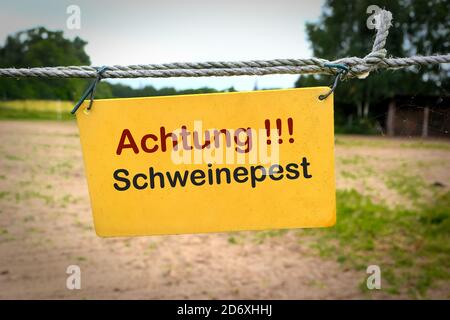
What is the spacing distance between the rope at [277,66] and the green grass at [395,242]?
2.14 meters

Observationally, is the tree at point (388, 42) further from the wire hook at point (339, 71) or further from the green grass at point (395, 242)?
the green grass at point (395, 242)

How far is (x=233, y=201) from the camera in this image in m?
0.81

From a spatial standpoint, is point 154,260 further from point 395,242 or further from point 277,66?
point 277,66

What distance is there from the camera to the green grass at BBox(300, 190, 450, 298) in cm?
267

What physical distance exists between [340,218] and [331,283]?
1.52 meters

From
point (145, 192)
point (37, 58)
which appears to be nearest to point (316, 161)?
point (145, 192)

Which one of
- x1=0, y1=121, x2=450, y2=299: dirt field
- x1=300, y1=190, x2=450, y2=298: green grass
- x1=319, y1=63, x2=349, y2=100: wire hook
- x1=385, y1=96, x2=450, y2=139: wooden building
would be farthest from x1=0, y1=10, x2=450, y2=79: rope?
x1=300, y1=190, x2=450, y2=298: green grass

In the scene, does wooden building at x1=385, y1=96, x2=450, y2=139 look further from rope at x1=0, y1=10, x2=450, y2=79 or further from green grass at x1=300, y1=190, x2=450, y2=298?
green grass at x1=300, y1=190, x2=450, y2=298

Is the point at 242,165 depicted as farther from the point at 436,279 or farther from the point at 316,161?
the point at 436,279

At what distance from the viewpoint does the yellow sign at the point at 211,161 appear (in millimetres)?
775

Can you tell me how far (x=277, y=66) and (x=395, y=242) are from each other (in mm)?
3103

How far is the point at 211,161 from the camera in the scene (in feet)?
2.61

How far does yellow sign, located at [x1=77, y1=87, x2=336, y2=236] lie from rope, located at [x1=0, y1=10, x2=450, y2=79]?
5 cm

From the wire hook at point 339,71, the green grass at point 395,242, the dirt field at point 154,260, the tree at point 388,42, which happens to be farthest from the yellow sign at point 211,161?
the green grass at point 395,242
